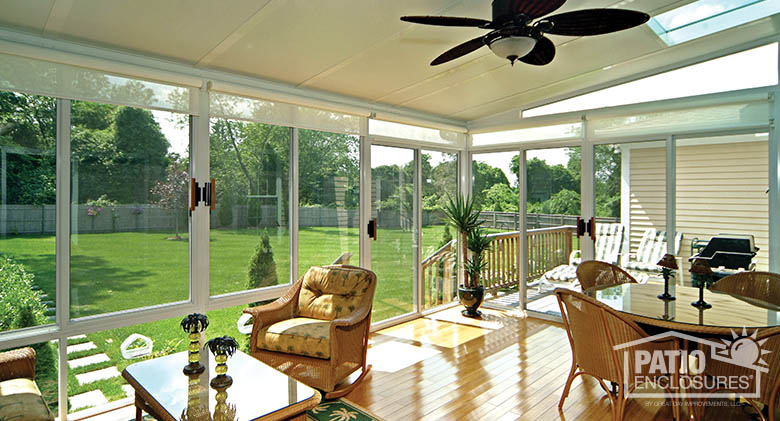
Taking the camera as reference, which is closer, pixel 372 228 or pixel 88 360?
pixel 88 360

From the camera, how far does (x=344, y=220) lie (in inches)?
173

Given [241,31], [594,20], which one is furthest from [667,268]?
[241,31]

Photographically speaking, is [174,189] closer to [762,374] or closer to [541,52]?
[541,52]

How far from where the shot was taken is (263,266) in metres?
3.78

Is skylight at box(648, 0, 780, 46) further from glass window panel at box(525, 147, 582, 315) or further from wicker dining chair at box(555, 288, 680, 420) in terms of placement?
wicker dining chair at box(555, 288, 680, 420)

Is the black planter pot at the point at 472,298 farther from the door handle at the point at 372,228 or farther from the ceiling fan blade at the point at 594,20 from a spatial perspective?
the ceiling fan blade at the point at 594,20

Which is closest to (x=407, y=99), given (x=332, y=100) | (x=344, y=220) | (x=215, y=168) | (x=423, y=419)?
(x=332, y=100)

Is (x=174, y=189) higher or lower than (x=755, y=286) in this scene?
higher

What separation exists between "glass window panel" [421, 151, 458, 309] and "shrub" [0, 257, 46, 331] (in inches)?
147

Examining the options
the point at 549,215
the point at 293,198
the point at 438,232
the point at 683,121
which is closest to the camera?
the point at 293,198

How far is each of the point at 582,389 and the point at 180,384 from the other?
2808 millimetres

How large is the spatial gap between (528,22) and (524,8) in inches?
6.2

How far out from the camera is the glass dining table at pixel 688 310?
92.3 inches

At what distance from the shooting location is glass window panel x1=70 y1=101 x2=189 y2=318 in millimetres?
2854
